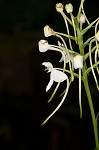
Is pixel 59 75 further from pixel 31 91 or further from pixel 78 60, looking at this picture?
pixel 31 91

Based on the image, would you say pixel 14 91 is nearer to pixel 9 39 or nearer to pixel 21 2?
pixel 9 39

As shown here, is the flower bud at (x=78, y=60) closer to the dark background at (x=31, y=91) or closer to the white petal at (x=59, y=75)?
the white petal at (x=59, y=75)

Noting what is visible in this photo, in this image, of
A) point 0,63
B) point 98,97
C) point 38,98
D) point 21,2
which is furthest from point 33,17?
point 98,97

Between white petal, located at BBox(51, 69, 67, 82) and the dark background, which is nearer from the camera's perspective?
white petal, located at BBox(51, 69, 67, 82)

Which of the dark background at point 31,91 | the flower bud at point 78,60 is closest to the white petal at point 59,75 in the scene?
the flower bud at point 78,60

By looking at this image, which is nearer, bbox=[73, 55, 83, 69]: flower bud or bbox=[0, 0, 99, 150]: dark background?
bbox=[73, 55, 83, 69]: flower bud

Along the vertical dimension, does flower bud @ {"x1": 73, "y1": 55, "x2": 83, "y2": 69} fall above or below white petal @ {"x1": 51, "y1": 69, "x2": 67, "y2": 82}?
above

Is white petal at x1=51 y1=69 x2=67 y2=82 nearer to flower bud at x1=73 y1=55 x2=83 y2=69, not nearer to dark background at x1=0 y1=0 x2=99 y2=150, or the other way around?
flower bud at x1=73 y1=55 x2=83 y2=69

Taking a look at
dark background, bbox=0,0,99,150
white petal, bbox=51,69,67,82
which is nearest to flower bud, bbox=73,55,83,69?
white petal, bbox=51,69,67,82

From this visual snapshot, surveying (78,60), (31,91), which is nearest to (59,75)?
(78,60)
